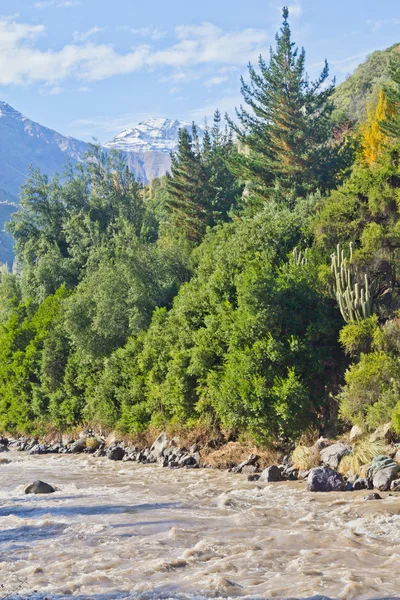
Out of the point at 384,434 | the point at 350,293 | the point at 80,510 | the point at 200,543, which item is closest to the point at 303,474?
the point at 384,434

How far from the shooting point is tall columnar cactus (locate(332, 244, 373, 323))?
22.9m

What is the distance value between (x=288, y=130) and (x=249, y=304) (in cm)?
1873

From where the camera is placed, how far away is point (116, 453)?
2956 cm

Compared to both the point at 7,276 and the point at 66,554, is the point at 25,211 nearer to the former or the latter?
the point at 7,276

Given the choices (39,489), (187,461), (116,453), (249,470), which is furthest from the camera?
(116,453)

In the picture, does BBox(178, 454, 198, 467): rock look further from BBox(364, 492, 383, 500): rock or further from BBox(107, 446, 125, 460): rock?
BBox(364, 492, 383, 500): rock

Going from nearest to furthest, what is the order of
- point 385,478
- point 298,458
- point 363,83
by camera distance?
1. point 385,478
2. point 298,458
3. point 363,83

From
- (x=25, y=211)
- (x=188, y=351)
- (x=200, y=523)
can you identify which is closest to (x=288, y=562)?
(x=200, y=523)

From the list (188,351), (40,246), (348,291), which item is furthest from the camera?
(40,246)

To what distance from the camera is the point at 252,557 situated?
11680 millimetres

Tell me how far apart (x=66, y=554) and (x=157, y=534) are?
7.66 ft

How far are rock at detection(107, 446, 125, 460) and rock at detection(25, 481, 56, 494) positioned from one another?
332 inches

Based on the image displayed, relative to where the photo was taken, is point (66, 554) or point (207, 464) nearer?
point (66, 554)

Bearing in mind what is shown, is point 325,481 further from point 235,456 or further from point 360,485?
point 235,456
